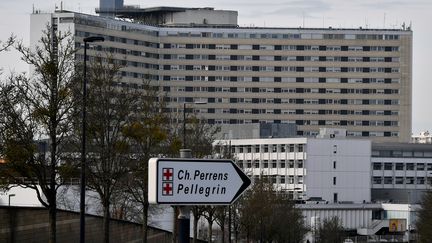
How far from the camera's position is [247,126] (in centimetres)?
18662

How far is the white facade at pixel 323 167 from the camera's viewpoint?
547ft

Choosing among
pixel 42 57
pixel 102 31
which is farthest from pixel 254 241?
pixel 102 31

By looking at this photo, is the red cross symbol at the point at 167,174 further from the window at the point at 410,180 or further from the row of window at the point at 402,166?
the window at the point at 410,180

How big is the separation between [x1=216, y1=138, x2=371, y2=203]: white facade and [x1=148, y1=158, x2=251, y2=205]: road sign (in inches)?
5724

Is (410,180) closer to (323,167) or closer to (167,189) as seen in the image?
(323,167)

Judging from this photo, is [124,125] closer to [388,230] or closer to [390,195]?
[388,230]

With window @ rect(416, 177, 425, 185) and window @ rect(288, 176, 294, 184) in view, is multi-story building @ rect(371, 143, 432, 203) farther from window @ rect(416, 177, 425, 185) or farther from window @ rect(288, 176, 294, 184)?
window @ rect(288, 176, 294, 184)

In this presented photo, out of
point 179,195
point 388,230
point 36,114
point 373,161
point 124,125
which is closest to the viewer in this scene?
point 179,195

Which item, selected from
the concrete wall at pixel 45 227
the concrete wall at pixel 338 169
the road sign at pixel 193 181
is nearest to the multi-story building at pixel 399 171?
the concrete wall at pixel 338 169

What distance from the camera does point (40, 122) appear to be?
5053 cm

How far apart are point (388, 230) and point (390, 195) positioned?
48.9 ft

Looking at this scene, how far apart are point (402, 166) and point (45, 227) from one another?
399ft

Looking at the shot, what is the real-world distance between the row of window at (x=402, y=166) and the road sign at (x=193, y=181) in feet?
518

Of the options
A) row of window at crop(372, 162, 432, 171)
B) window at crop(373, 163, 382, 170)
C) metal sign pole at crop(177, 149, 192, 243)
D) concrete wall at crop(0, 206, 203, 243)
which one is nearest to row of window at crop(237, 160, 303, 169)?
row of window at crop(372, 162, 432, 171)
